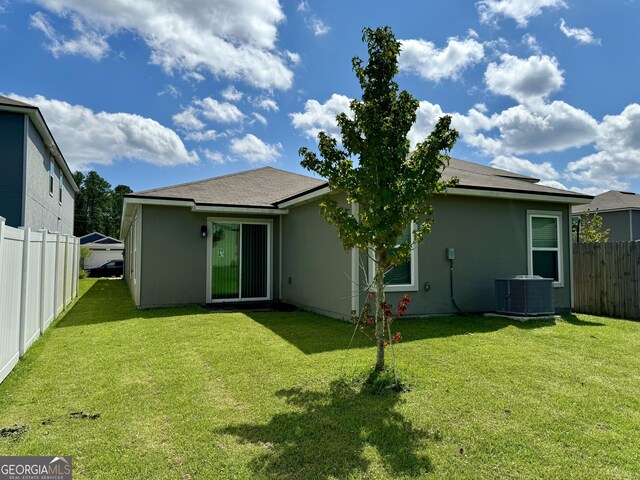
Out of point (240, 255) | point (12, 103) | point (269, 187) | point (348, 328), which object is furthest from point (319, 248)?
point (12, 103)

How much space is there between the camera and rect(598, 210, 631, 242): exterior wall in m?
19.8

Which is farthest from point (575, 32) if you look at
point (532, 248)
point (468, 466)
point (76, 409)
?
point (76, 409)

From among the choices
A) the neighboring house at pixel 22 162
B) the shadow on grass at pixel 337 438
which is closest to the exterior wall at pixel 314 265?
the shadow on grass at pixel 337 438

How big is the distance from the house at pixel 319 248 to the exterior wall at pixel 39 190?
9.27 feet

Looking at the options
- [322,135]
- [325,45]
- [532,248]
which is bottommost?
[532,248]

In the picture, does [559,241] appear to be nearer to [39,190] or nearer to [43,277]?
[43,277]

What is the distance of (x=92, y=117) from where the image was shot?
2300cm

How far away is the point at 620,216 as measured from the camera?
20.1 m

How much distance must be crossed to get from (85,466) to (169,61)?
13.9 m

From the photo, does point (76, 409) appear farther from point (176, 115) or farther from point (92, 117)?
point (92, 117)

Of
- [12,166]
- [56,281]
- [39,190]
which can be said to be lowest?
[56,281]

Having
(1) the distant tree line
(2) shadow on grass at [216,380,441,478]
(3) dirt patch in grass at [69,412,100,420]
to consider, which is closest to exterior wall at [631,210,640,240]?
(2) shadow on grass at [216,380,441,478]

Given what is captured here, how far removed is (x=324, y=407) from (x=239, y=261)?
8289 mm

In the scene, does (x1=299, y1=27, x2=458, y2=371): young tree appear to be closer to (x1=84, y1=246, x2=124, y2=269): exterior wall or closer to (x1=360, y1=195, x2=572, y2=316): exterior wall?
(x1=360, y1=195, x2=572, y2=316): exterior wall
